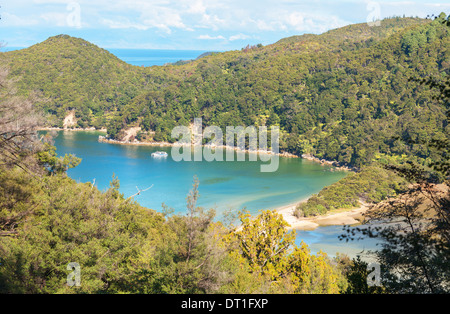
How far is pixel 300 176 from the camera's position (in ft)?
177

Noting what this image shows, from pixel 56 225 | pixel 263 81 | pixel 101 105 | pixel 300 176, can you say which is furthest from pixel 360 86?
Answer: pixel 56 225

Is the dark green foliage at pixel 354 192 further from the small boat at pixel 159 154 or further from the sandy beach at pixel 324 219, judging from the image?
the small boat at pixel 159 154

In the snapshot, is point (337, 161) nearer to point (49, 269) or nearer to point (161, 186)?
point (161, 186)

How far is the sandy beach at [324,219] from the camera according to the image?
3394 centimetres

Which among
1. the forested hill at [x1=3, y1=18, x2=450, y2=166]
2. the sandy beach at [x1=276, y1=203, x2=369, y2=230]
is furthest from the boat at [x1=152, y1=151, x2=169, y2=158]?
the sandy beach at [x1=276, y1=203, x2=369, y2=230]

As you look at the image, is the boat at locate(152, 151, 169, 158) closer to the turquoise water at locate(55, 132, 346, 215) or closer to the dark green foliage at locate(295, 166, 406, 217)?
the turquoise water at locate(55, 132, 346, 215)

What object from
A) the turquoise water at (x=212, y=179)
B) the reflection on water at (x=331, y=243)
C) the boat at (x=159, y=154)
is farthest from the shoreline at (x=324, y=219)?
the boat at (x=159, y=154)

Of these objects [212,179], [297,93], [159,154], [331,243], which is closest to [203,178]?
[212,179]

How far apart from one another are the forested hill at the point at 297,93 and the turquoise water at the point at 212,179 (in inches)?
360

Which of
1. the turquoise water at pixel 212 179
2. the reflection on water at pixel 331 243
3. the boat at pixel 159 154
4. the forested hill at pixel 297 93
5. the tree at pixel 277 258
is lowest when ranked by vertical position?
the reflection on water at pixel 331 243

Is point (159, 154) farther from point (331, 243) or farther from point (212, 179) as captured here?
point (331, 243)
